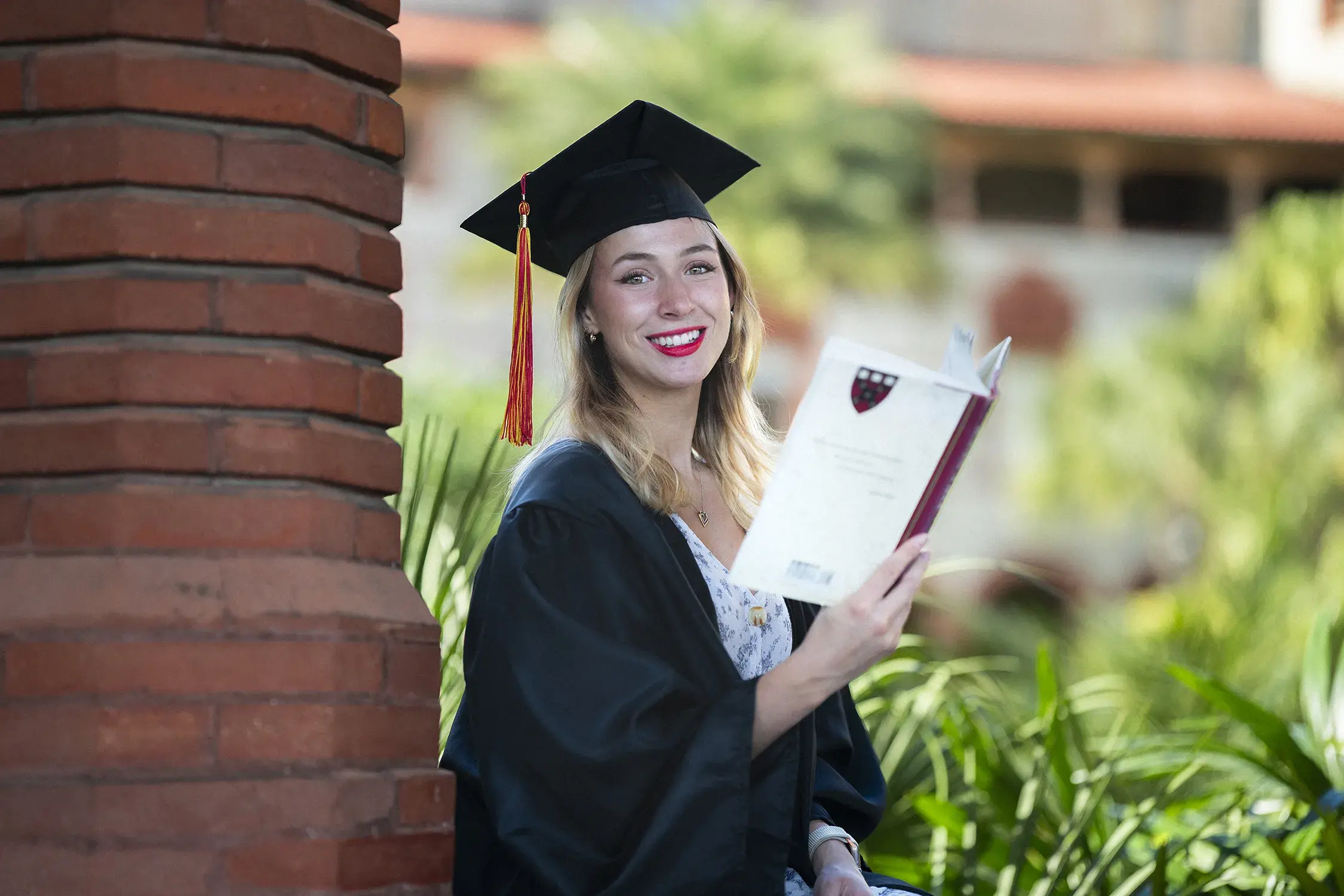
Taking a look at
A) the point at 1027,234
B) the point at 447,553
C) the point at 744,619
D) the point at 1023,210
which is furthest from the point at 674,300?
the point at 1023,210

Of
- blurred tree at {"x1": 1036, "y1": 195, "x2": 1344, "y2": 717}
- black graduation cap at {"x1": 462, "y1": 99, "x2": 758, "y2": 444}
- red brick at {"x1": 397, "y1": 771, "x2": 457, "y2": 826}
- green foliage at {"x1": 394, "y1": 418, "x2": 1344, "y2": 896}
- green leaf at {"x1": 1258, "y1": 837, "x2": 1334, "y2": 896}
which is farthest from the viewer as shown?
blurred tree at {"x1": 1036, "y1": 195, "x2": 1344, "y2": 717}

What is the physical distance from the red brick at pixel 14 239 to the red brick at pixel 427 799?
32.2 inches

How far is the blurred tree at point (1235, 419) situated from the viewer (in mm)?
15211

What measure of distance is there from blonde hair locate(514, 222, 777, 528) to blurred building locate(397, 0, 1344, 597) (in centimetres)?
1919

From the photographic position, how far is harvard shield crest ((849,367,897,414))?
2.01 metres

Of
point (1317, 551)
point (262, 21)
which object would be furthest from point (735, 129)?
point (262, 21)

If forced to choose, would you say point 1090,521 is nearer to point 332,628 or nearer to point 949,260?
point 949,260

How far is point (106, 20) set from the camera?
82.8 inches

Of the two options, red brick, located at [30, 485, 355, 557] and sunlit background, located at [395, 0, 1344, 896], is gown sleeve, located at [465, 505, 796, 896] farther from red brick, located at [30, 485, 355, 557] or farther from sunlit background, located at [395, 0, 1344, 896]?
sunlit background, located at [395, 0, 1344, 896]

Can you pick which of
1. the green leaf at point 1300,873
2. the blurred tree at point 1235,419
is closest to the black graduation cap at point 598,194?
the green leaf at point 1300,873

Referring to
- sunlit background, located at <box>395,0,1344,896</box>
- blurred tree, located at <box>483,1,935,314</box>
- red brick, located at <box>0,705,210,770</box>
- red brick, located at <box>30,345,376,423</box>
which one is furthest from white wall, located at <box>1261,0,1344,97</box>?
red brick, located at <box>0,705,210,770</box>

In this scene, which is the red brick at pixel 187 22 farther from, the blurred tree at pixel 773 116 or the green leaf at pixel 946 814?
the blurred tree at pixel 773 116

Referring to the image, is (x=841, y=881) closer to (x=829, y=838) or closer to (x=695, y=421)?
(x=829, y=838)

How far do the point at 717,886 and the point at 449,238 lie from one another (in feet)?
70.3
